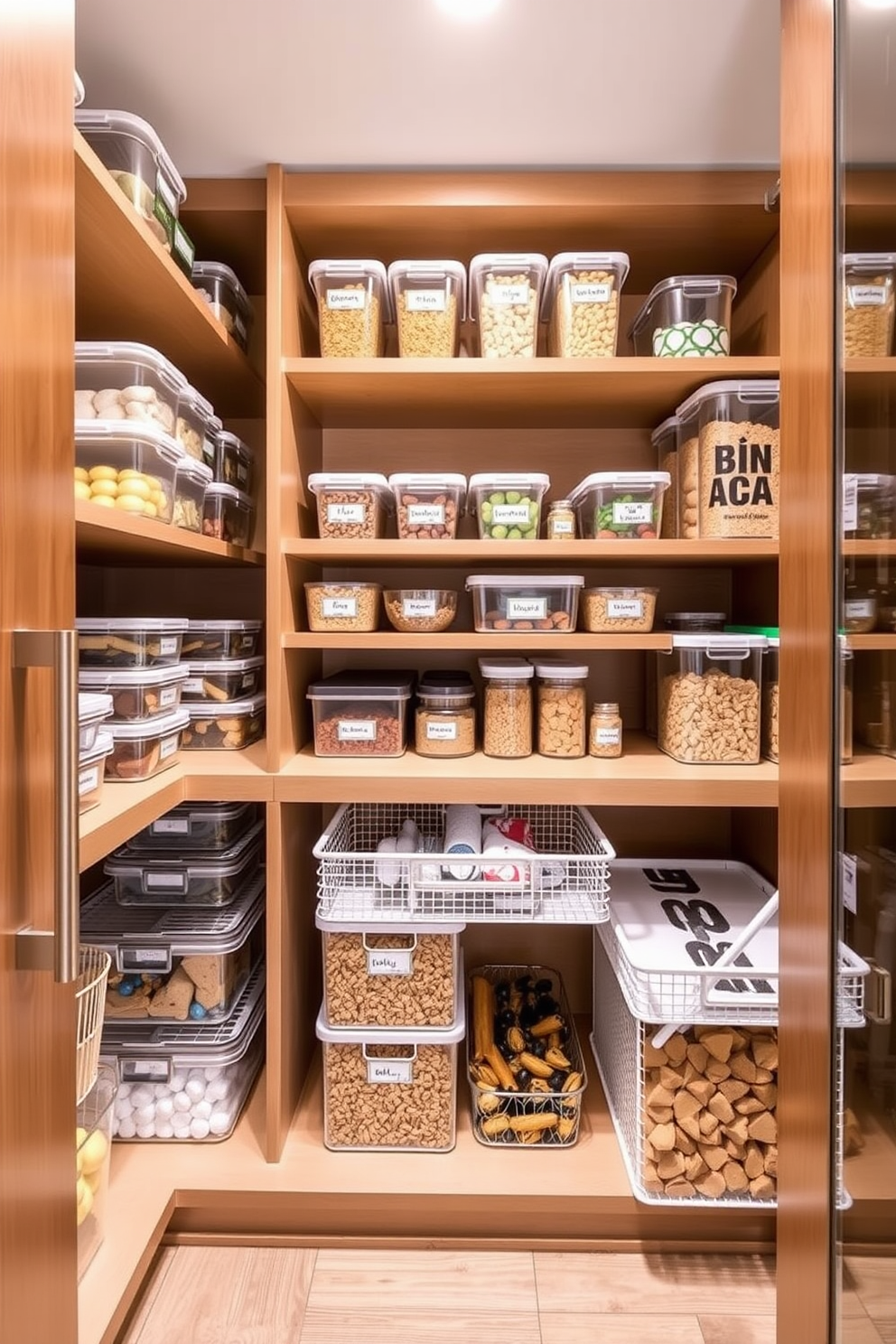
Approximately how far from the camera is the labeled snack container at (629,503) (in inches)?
60.8

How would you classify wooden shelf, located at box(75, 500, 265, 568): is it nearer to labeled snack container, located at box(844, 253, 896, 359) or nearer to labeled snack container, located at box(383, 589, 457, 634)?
labeled snack container, located at box(383, 589, 457, 634)

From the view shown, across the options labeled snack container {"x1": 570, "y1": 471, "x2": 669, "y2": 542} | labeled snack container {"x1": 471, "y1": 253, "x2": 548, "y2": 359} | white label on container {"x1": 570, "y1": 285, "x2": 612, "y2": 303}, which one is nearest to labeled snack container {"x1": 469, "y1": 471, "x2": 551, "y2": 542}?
labeled snack container {"x1": 570, "y1": 471, "x2": 669, "y2": 542}

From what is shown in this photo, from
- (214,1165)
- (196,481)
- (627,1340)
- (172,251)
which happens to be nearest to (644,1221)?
(627,1340)

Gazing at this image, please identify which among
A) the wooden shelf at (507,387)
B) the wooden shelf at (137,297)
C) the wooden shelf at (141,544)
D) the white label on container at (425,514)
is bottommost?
the wooden shelf at (141,544)

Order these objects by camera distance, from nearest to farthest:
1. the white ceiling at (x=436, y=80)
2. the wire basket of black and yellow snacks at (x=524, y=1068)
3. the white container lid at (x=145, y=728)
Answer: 1. the white ceiling at (x=436, y=80)
2. the white container lid at (x=145, y=728)
3. the wire basket of black and yellow snacks at (x=524, y=1068)

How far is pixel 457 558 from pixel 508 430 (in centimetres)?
50

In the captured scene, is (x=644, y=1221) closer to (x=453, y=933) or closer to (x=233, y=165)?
(x=453, y=933)

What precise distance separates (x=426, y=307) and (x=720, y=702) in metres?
0.97

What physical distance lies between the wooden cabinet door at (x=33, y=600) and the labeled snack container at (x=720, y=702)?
3.76 feet

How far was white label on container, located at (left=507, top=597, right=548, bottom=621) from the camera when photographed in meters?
1.58

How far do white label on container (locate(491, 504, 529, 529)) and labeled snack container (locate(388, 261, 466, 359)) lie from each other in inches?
12.6

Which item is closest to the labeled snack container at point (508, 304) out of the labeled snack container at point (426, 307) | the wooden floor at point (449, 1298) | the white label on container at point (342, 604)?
the labeled snack container at point (426, 307)

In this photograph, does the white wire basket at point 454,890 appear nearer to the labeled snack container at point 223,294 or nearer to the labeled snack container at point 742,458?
the labeled snack container at point 742,458

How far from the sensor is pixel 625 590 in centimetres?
156
